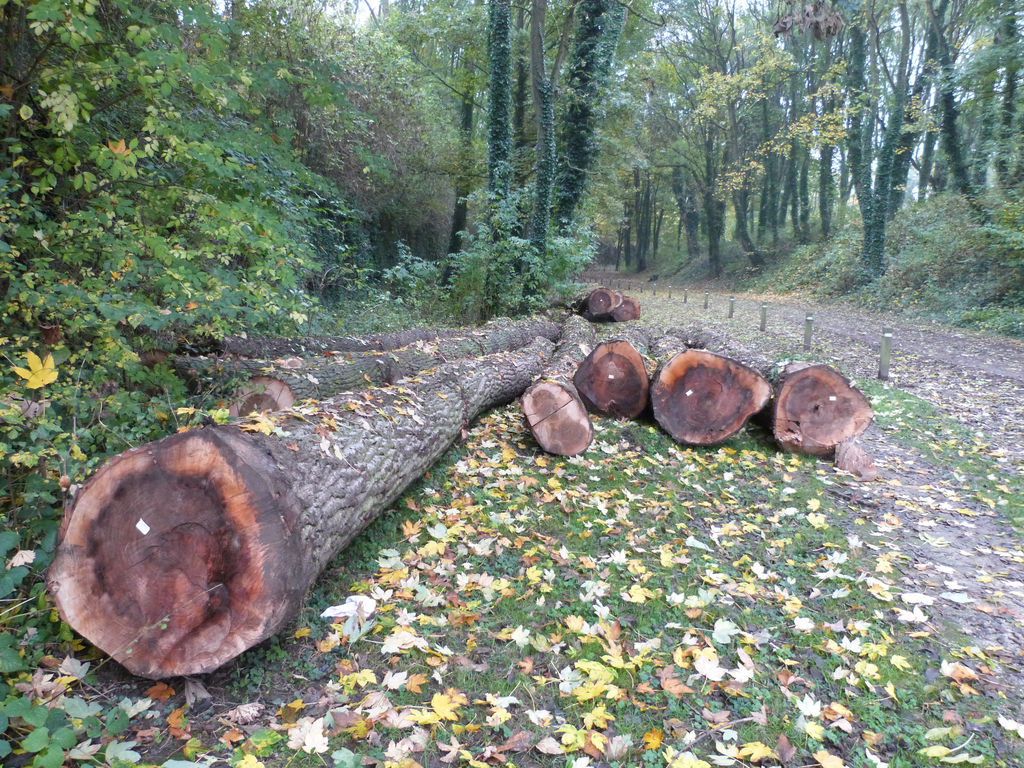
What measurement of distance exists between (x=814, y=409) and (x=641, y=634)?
386 centimetres

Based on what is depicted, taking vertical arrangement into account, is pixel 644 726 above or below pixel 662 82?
below

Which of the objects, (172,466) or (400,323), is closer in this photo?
(172,466)

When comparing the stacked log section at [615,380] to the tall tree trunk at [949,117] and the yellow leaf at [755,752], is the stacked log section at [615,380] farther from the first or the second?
the tall tree trunk at [949,117]

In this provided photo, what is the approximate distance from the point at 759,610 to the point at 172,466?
10.6 feet

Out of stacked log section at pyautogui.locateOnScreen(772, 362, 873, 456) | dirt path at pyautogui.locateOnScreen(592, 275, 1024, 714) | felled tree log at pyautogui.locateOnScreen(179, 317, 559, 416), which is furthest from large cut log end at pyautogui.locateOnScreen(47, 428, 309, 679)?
stacked log section at pyautogui.locateOnScreen(772, 362, 873, 456)

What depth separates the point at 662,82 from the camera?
97.2 feet

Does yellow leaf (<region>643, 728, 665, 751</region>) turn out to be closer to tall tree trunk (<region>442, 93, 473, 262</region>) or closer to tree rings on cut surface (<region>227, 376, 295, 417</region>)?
tree rings on cut surface (<region>227, 376, 295, 417</region>)

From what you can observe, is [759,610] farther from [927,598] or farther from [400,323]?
[400,323]

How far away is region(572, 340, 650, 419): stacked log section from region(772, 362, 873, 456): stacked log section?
1.43m

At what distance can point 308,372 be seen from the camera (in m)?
4.87

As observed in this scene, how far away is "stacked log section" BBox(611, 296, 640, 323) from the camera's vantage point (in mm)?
16141

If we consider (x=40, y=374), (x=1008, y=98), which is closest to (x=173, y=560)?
(x=40, y=374)

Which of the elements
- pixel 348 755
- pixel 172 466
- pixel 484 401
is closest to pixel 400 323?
pixel 484 401

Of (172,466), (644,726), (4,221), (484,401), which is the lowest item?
(644,726)
